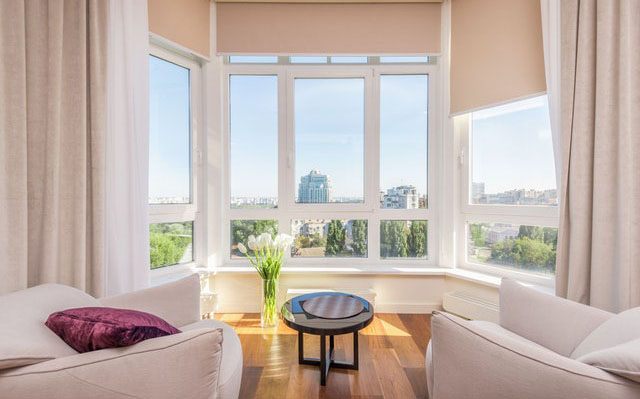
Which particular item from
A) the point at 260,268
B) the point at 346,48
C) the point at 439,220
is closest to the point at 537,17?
the point at 346,48

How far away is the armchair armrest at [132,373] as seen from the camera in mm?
876

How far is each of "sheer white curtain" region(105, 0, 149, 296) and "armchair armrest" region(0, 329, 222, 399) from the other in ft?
3.56

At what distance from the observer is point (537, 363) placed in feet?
2.94

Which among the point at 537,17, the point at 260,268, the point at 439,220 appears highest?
the point at 537,17

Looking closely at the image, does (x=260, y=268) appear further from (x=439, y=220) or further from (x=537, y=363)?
(x=537, y=363)

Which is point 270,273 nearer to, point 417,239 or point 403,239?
point 403,239

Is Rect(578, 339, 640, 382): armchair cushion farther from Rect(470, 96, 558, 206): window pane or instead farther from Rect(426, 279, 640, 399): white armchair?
Rect(470, 96, 558, 206): window pane

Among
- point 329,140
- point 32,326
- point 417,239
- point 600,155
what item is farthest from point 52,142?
point 600,155

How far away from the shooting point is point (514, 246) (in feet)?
8.39

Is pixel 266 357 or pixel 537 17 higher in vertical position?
pixel 537 17

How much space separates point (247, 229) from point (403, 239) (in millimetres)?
1555

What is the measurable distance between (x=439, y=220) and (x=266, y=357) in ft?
6.48

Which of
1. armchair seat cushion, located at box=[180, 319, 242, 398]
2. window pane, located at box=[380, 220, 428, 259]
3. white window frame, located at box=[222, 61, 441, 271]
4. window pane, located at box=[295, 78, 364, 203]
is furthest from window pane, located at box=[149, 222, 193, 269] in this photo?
window pane, located at box=[380, 220, 428, 259]

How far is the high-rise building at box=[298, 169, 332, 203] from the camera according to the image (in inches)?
118
